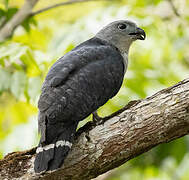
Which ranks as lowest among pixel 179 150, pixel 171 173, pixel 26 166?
pixel 171 173

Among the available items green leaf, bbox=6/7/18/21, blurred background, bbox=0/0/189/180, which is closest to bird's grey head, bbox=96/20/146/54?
blurred background, bbox=0/0/189/180

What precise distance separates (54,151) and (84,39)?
2115mm

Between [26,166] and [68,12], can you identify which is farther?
[68,12]

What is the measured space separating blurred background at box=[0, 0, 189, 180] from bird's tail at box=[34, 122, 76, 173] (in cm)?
85

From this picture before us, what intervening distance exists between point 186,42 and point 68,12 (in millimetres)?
2711

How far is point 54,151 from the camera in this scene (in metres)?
3.51

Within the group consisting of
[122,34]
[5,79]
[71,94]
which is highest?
[71,94]

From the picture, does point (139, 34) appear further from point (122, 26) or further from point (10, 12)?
point (10, 12)

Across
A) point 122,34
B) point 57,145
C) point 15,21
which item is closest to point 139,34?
point 122,34

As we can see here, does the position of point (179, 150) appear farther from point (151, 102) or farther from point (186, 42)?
point (186, 42)

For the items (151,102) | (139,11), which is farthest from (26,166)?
(139,11)

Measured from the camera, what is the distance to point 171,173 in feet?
22.8

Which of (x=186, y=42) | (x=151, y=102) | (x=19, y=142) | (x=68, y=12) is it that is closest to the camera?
(x=151, y=102)

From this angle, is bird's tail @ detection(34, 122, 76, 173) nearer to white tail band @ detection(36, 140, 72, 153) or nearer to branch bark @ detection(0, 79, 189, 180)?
white tail band @ detection(36, 140, 72, 153)
